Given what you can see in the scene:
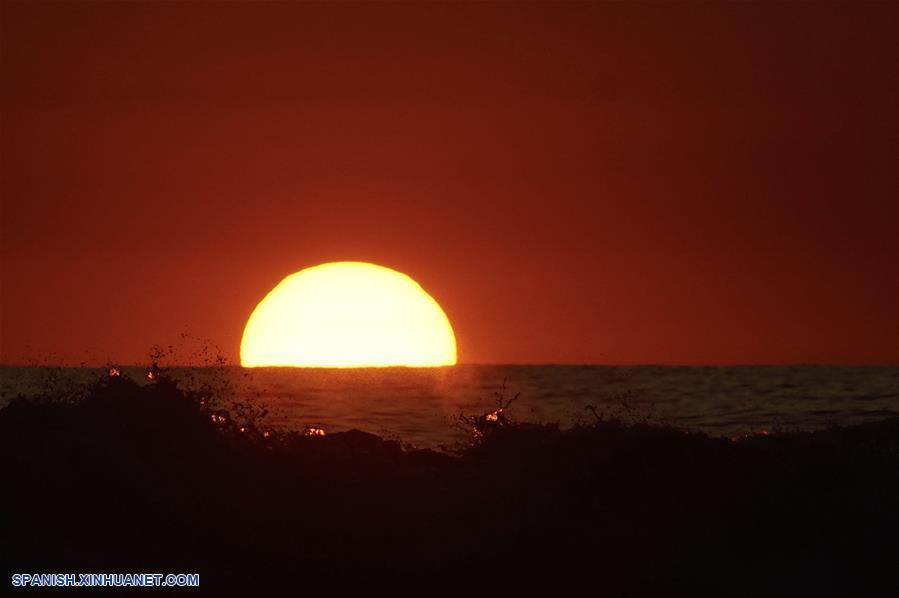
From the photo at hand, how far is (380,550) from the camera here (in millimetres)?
16781

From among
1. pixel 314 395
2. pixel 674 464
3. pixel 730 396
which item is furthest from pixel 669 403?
pixel 674 464

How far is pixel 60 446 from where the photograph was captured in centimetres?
1895

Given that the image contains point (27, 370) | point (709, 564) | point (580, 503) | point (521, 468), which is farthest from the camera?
point (27, 370)

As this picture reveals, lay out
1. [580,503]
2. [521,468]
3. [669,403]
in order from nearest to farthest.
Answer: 1. [580,503]
2. [521,468]
3. [669,403]

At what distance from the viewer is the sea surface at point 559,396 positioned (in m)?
33.7

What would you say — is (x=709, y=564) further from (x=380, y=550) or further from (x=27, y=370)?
(x=27, y=370)

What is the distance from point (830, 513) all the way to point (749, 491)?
3.50 ft

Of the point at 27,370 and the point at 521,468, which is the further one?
the point at 27,370

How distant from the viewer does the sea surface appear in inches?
1328

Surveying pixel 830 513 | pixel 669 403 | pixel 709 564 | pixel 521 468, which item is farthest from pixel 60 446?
pixel 669 403

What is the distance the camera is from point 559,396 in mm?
46000

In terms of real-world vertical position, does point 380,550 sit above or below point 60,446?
below

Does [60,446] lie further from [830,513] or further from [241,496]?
[830,513]

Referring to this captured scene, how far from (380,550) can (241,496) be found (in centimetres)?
231
